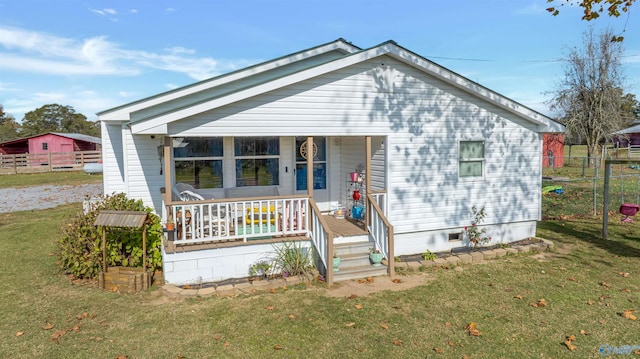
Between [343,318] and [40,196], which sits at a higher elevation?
[40,196]

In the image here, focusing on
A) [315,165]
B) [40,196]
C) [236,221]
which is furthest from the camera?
[40,196]

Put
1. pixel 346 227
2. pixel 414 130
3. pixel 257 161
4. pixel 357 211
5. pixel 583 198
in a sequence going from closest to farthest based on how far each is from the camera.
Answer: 1. pixel 414 130
2. pixel 346 227
3. pixel 357 211
4. pixel 257 161
5. pixel 583 198

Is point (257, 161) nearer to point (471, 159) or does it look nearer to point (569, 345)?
point (471, 159)

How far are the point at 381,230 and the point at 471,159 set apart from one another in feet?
10.2

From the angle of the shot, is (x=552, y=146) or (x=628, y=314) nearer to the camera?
(x=628, y=314)

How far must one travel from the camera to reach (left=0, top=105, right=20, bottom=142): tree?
73225mm

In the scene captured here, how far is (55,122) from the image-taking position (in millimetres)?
83750

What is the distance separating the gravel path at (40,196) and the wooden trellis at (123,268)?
33.1ft

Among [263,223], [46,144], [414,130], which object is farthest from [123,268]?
[46,144]

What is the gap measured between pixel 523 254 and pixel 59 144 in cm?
4365

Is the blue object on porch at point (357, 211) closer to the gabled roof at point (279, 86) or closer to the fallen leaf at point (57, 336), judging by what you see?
the gabled roof at point (279, 86)

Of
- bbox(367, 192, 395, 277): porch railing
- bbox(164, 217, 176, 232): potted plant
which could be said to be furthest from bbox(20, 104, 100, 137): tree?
bbox(367, 192, 395, 277): porch railing

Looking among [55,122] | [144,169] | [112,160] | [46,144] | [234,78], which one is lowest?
[144,169]

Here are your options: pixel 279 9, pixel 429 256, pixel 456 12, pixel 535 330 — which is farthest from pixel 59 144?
pixel 535 330
